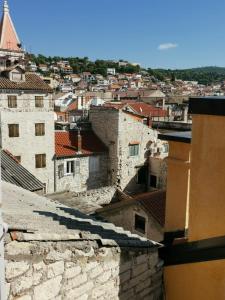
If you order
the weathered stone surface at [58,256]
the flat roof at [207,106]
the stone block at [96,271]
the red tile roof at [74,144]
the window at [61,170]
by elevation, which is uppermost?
the flat roof at [207,106]

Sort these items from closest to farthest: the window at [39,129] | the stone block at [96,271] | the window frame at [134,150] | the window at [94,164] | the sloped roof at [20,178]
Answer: the stone block at [96,271], the sloped roof at [20,178], the window at [39,129], the window at [94,164], the window frame at [134,150]

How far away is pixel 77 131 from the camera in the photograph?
31.1 metres

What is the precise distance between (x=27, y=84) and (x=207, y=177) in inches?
981

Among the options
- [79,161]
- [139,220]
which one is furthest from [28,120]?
[139,220]

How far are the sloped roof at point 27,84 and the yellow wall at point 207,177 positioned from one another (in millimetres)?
23651

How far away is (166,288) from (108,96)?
69004mm

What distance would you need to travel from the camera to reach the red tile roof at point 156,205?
12.6 m

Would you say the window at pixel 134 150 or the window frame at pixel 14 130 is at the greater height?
the window frame at pixel 14 130

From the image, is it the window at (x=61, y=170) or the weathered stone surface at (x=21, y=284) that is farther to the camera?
the window at (x=61, y=170)

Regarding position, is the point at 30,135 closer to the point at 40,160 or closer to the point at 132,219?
the point at 40,160

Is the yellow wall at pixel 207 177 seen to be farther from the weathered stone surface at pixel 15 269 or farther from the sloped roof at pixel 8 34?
the sloped roof at pixel 8 34

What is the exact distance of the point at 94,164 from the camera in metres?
30.1

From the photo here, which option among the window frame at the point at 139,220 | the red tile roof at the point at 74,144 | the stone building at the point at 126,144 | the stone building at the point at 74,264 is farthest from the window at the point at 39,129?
the stone building at the point at 74,264

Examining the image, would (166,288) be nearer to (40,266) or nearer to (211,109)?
(40,266)
